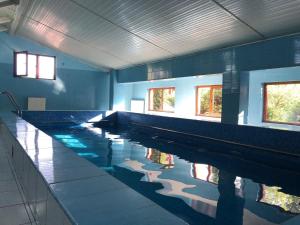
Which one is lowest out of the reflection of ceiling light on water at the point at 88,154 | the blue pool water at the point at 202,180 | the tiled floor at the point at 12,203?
the blue pool water at the point at 202,180

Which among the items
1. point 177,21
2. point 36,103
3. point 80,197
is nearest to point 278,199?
point 80,197

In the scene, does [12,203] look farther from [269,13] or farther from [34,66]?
[34,66]

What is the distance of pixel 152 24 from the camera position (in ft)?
17.7

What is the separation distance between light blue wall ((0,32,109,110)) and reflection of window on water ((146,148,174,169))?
5.91 meters

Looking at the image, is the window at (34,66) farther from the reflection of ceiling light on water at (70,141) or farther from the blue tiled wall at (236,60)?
the blue tiled wall at (236,60)

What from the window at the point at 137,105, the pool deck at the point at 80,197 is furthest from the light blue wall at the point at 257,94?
the pool deck at the point at 80,197

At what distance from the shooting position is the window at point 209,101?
9688 millimetres

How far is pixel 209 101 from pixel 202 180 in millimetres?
6565

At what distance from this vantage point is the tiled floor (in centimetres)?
206

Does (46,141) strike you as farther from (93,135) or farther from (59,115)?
(59,115)

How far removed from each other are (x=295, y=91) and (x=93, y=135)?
5677 millimetres

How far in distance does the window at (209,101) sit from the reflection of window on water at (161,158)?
4.83 meters

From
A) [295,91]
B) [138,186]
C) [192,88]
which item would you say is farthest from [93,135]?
[295,91]

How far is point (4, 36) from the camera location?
913 centimetres
